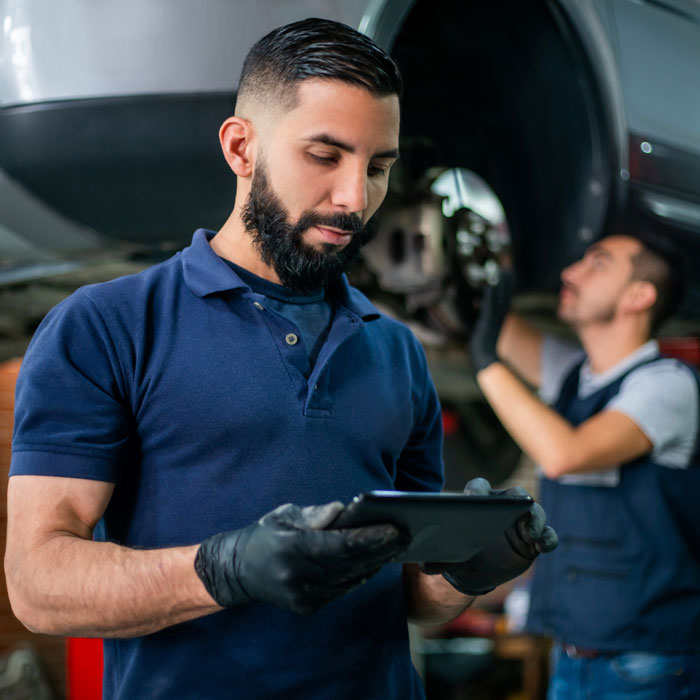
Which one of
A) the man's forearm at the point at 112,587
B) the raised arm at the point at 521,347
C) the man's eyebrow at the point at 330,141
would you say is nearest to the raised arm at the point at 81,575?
the man's forearm at the point at 112,587

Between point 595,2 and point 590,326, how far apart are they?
75 cm

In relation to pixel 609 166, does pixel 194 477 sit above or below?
below

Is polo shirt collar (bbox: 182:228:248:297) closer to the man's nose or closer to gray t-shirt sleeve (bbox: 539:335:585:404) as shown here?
the man's nose

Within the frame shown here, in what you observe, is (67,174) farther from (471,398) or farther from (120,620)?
(471,398)

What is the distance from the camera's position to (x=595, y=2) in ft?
5.40

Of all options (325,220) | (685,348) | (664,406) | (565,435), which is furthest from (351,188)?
(685,348)

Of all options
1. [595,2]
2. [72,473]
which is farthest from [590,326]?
[72,473]

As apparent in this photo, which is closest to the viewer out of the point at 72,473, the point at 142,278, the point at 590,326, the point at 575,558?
the point at 72,473

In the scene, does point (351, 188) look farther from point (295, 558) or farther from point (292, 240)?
point (295, 558)

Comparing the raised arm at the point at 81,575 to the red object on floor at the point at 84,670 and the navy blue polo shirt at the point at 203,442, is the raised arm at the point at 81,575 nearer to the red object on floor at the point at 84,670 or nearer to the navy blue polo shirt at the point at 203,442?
the navy blue polo shirt at the point at 203,442

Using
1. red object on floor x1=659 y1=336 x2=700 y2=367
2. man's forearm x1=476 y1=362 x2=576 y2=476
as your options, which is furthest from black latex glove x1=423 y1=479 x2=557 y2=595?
red object on floor x1=659 y1=336 x2=700 y2=367

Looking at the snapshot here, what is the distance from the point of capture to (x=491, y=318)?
196 centimetres

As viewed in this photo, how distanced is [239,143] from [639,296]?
1359 mm

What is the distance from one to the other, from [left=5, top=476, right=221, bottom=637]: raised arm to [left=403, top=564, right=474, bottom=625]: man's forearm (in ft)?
1.09
